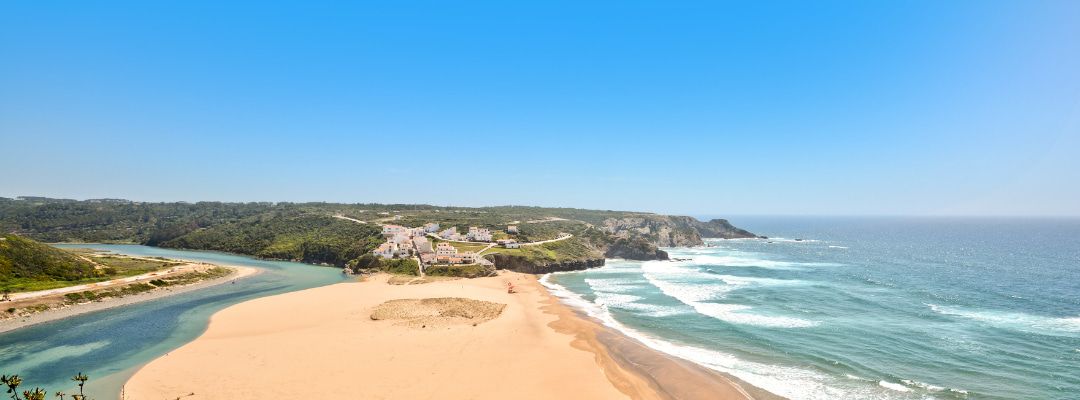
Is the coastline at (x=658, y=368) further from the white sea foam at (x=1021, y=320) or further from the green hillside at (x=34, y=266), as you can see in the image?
the green hillside at (x=34, y=266)

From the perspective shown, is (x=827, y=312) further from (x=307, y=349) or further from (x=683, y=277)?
(x=307, y=349)

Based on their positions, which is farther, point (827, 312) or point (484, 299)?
point (484, 299)

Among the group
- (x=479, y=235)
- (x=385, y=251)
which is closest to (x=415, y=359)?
(x=385, y=251)

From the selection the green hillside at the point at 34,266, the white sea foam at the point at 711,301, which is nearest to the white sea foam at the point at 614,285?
the white sea foam at the point at 711,301

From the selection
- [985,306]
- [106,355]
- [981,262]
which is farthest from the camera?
[981,262]

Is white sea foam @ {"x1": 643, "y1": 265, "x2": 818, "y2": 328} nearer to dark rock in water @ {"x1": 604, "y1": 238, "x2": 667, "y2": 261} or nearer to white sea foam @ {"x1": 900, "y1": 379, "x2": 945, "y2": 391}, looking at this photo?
white sea foam @ {"x1": 900, "y1": 379, "x2": 945, "y2": 391}

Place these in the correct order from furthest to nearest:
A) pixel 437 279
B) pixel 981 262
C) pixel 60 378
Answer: pixel 981 262 → pixel 437 279 → pixel 60 378

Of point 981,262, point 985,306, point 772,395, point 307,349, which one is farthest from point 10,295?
point 981,262
